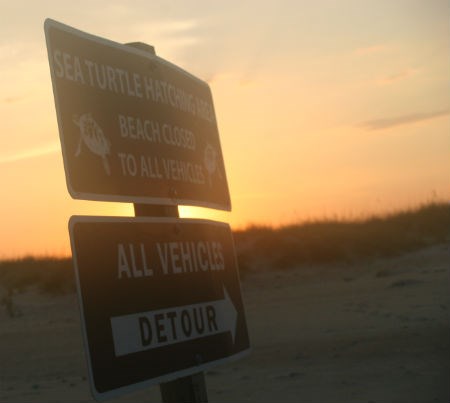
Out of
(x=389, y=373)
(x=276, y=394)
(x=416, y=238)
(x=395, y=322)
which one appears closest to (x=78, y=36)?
(x=276, y=394)

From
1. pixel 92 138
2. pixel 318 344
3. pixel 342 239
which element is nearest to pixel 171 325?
pixel 92 138

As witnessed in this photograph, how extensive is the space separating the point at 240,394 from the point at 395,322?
5245mm

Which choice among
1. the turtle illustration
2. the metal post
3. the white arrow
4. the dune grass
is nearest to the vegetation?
the dune grass

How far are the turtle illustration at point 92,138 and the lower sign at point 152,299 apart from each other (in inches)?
12.2

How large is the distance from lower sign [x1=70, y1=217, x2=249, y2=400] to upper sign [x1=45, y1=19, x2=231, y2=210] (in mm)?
183

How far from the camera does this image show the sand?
388 inches

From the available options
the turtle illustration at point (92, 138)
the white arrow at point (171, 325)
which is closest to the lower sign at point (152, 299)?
the white arrow at point (171, 325)

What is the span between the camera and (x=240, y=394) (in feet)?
32.3

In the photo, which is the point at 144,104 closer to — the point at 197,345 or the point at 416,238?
the point at 197,345

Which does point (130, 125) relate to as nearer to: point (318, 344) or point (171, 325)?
point (171, 325)

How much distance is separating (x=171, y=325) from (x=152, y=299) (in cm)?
19

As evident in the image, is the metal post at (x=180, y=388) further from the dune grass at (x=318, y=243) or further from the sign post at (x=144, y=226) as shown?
the dune grass at (x=318, y=243)

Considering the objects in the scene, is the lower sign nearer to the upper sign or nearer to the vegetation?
the upper sign

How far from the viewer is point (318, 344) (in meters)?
13.1
